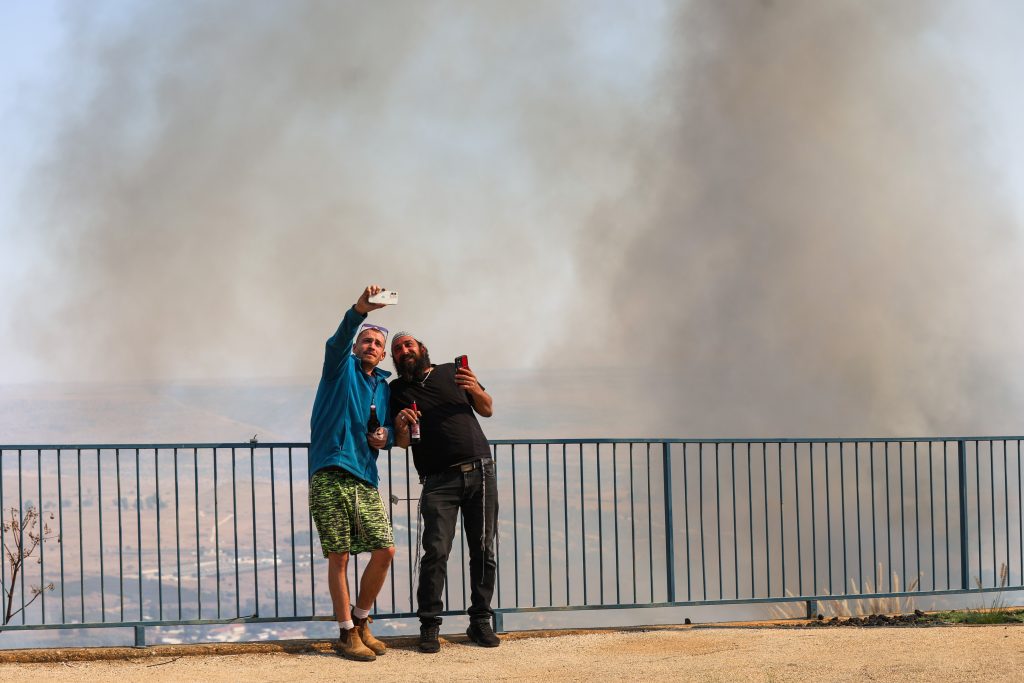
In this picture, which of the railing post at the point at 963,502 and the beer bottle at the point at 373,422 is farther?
the railing post at the point at 963,502

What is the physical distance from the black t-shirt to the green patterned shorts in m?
0.50

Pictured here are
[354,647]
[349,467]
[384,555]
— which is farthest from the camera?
[354,647]

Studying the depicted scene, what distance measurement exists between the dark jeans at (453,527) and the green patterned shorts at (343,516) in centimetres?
35

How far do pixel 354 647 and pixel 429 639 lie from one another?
0.47 metres

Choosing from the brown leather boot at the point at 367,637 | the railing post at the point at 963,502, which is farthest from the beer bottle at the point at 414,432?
the railing post at the point at 963,502

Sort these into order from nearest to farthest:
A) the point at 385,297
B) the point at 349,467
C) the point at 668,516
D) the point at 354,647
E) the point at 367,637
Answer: the point at 385,297
the point at 349,467
the point at 354,647
the point at 367,637
the point at 668,516

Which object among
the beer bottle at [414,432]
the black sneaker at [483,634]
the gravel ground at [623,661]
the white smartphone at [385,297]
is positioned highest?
the white smartphone at [385,297]

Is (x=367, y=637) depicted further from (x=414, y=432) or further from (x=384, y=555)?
(x=414, y=432)

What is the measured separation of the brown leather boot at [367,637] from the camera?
692 centimetres

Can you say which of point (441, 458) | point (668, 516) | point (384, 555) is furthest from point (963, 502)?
point (384, 555)

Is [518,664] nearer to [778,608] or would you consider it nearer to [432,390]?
[432,390]

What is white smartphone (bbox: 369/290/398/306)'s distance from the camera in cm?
632

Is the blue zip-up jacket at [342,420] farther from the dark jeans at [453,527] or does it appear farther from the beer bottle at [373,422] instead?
the dark jeans at [453,527]

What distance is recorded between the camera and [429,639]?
6992 mm
